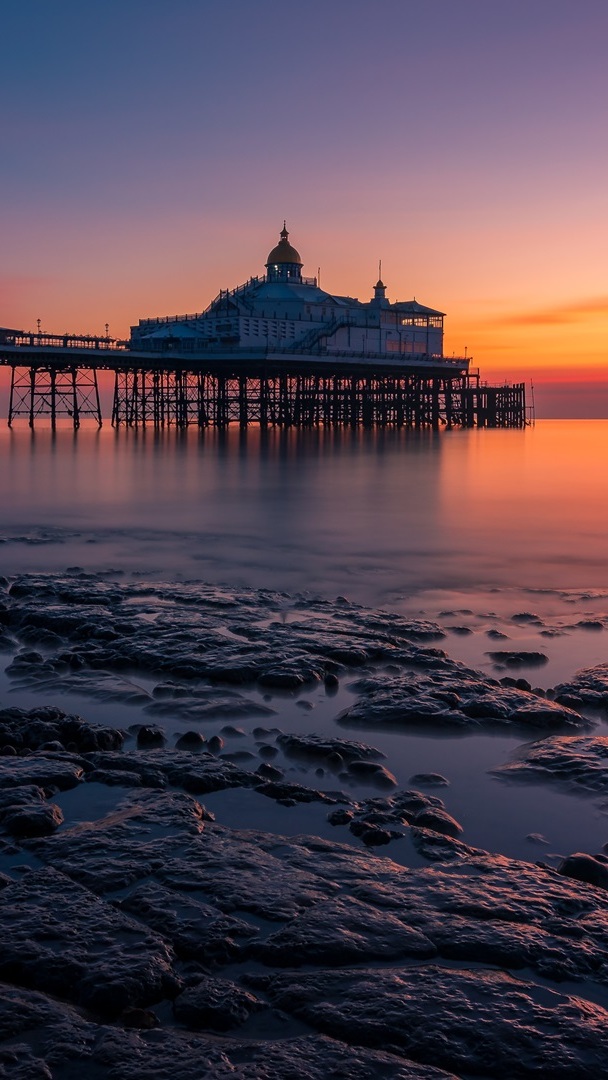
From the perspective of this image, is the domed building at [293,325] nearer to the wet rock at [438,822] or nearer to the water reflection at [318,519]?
the water reflection at [318,519]

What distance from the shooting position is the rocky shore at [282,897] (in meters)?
3.55

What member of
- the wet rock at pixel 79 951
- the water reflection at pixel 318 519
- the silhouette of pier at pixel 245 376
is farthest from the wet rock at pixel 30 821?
the silhouette of pier at pixel 245 376

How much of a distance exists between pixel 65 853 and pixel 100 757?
52.8 inches

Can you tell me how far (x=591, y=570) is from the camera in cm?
1458

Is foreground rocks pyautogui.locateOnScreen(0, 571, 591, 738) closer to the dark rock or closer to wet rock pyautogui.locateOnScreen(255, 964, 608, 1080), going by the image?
the dark rock

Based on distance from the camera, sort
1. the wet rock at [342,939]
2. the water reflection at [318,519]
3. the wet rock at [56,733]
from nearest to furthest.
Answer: the wet rock at [342,939] → the wet rock at [56,733] → the water reflection at [318,519]

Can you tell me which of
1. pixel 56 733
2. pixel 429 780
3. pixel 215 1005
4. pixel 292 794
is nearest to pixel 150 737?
pixel 56 733

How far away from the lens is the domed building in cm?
6919

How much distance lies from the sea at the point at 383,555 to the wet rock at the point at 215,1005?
4.96ft

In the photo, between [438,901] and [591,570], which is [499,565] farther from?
[438,901]

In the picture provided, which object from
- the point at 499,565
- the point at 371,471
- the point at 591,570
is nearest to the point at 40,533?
the point at 499,565

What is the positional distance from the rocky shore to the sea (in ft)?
0.60

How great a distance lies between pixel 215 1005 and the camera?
148 inches

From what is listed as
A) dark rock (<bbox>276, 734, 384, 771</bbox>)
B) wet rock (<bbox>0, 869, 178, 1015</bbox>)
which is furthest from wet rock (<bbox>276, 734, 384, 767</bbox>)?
wet rock (<bbox>0, 869, 178, 1015</bbox>)
